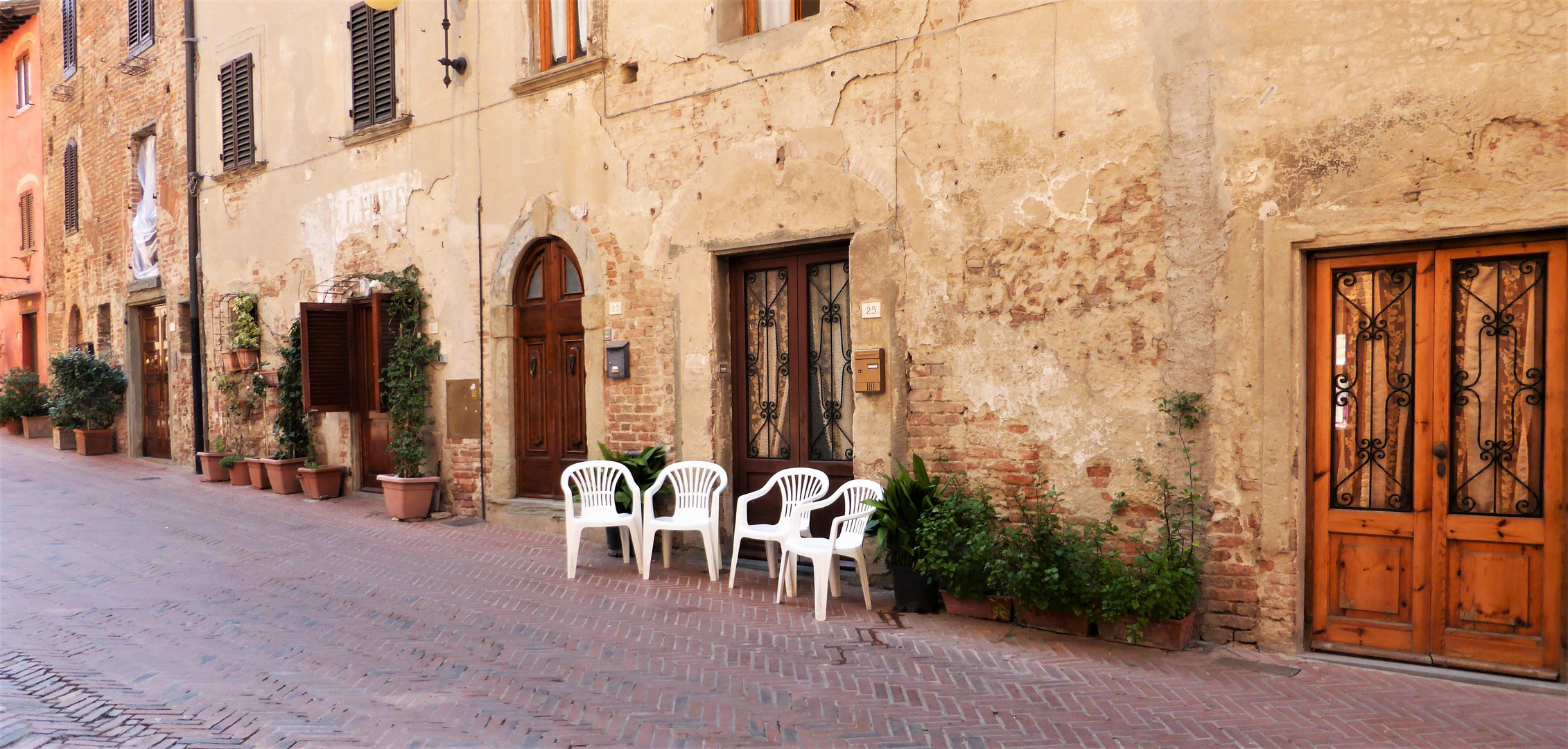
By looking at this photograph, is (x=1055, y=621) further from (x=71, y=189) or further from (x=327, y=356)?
(x=71, y=189)

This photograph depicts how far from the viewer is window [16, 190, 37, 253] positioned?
61.3 feet

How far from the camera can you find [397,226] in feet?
31.9

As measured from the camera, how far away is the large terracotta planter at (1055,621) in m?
5.08

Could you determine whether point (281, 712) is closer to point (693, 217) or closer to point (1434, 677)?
point (693, 217)

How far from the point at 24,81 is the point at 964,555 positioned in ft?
74.7

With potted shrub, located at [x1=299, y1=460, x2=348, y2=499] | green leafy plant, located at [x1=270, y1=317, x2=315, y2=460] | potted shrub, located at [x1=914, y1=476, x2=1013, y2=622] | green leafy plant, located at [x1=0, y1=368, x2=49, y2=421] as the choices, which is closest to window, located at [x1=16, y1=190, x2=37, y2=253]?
green leafy plant, located at [x1=0, y1=368, x2=49, y2=421]

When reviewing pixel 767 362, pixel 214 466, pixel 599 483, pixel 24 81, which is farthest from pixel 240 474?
pixel 24 81

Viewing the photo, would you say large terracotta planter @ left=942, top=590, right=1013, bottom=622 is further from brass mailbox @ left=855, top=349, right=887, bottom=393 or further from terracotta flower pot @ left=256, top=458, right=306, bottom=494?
terracotta flower pot @ left=256, top=458, right=306, bottom=494

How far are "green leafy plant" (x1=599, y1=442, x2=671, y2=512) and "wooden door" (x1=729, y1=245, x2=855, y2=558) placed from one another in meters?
0.64

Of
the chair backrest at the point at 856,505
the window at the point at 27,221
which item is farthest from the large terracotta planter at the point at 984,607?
the window at the point at 27,221

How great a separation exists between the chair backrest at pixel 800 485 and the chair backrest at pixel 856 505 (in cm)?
17

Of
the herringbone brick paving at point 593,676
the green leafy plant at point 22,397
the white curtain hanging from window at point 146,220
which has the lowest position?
the herringbone brick paving at point 593,676

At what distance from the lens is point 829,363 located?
6719 mm

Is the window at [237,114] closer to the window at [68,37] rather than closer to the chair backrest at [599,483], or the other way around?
the window at [68,37]
